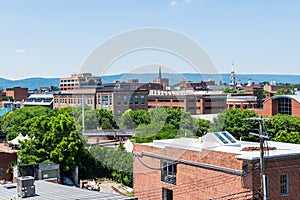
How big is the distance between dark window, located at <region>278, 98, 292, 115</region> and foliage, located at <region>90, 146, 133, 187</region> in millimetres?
32576

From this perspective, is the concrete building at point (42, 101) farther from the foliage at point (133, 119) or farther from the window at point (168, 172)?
the window at point (168, 172)

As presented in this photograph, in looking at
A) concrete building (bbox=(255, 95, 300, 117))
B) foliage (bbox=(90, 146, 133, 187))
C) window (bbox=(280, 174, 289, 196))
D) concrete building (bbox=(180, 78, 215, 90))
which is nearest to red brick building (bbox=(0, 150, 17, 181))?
foliage (bbox=(90, 146, 133, 187))

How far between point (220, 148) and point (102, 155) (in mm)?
15324

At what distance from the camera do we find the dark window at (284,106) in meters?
56.7

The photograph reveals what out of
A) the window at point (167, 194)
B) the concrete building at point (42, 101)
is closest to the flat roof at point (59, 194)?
the window at point (167, 194)

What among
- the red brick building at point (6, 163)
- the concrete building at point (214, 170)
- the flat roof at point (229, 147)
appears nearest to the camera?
the concrete building at point (214, 170)

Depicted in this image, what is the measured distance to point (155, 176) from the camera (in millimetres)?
22219

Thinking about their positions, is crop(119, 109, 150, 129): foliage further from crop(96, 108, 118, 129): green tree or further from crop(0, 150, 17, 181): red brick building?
crop(0, 150, 17, 181): red brick building

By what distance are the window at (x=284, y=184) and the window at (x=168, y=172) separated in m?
5.39

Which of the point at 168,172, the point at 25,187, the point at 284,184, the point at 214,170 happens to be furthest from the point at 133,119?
the point at 25,187

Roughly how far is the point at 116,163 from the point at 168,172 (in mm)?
10396

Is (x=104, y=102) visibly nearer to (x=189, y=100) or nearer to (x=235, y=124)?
(x=189, y=100)

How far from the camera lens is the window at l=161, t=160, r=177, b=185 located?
2102cm

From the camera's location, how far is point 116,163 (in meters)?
31.1
